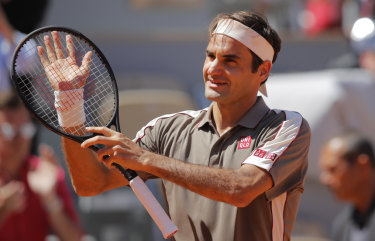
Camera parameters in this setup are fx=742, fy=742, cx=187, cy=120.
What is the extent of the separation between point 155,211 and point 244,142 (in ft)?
1.55

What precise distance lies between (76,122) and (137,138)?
0.30 m

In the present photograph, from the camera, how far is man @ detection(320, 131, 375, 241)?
570 cm

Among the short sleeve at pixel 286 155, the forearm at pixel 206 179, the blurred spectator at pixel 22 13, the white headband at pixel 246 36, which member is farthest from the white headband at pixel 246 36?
the blurred spectator at pixel 22 13

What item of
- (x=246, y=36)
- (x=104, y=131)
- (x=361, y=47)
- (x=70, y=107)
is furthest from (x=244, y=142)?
(x=361, y=47)

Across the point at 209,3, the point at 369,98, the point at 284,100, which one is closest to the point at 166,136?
the point at 284,100

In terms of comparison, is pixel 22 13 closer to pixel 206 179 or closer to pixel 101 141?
pixel 101 141

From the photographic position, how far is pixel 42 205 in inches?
223

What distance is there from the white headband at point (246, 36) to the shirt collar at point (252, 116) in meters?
0.20

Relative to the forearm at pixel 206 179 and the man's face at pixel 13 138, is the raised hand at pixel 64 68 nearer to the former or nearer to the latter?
the forearm at pixel 206 179

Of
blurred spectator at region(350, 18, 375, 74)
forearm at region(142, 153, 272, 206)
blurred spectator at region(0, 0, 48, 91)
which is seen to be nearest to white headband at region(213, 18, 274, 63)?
forearm at region(142, 153, 272, 206)

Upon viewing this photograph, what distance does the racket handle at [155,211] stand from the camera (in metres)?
2.82

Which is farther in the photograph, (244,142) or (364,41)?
(364,41)

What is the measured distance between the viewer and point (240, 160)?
2.99 meters

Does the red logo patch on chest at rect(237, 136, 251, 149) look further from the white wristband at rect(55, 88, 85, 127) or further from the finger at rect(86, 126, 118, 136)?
the white wristband at rect(55, 88, 85, 127)
